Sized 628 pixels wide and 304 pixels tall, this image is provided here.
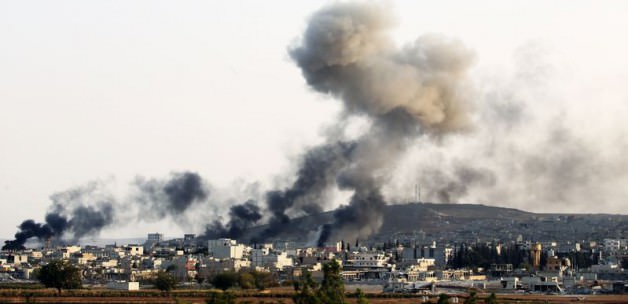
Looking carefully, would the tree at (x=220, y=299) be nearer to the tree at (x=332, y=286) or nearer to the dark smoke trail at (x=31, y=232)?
the tree at (x=332, y=286)

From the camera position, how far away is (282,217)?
157 m

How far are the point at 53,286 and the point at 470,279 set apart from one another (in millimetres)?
33045

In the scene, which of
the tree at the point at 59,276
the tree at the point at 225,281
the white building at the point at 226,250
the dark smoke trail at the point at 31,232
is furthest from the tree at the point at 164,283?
the dark smoke trail at the point at 31,232

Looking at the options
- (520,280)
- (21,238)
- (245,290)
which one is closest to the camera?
(245,290)

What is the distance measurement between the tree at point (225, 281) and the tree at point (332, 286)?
3017 centimetres

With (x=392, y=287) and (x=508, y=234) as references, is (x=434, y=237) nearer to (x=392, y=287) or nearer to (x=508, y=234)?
(x=508, y=234)

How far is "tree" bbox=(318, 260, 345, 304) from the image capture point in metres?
45.6

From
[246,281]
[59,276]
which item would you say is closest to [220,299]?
[246,281]

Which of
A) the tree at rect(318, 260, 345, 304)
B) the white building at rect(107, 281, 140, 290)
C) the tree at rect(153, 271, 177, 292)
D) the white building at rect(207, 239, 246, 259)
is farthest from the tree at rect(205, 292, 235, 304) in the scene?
the white building at rect(207, 239, 246, 259)

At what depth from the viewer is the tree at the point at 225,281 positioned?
3076 inches

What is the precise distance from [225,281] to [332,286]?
3177 cm

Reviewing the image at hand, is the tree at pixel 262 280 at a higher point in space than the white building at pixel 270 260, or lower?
lower

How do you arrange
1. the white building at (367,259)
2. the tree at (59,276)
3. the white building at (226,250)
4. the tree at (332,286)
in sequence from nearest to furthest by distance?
1. the tree at (332,286)
2. the tree at (59,276)
3. the white building at (367,259)
4. the white building at (226,250)

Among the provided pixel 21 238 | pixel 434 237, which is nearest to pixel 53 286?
pixel 21 238
